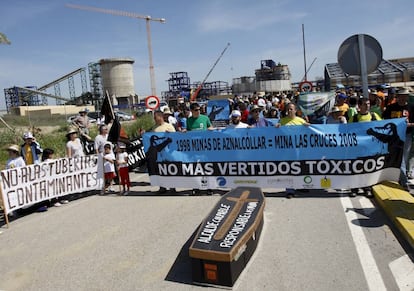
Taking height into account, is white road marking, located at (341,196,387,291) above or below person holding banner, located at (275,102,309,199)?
below

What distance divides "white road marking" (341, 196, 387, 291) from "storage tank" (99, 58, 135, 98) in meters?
75.7

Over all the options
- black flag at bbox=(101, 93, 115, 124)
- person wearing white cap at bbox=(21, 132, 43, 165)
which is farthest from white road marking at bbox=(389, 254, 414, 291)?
black flag at bbox=(101, 93, 115, 124)

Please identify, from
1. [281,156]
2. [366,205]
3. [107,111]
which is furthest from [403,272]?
[107,111]

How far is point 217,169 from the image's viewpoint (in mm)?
7453

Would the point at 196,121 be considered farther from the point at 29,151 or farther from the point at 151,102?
the point at 151,102

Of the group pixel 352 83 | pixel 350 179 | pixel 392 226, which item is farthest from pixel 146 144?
pixel 352 83

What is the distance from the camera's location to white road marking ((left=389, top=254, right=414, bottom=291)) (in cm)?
360

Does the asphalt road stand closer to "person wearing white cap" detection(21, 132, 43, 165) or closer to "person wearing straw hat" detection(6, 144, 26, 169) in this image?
"person wearing straw hat" detection(6, 144, 26, 169)

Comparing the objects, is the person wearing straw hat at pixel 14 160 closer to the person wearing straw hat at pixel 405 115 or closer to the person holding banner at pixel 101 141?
the person holding banner at pixel 101 141

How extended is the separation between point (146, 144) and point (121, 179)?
3.70ft

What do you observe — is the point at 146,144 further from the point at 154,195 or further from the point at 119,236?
the point at 119,236

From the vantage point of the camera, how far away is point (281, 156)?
23.0ft

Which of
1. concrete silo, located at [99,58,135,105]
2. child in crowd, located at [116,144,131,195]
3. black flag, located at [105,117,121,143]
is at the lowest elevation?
child in crowd, located at [116,144,131,195]

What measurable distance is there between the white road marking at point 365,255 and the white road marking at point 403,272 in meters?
0.17
